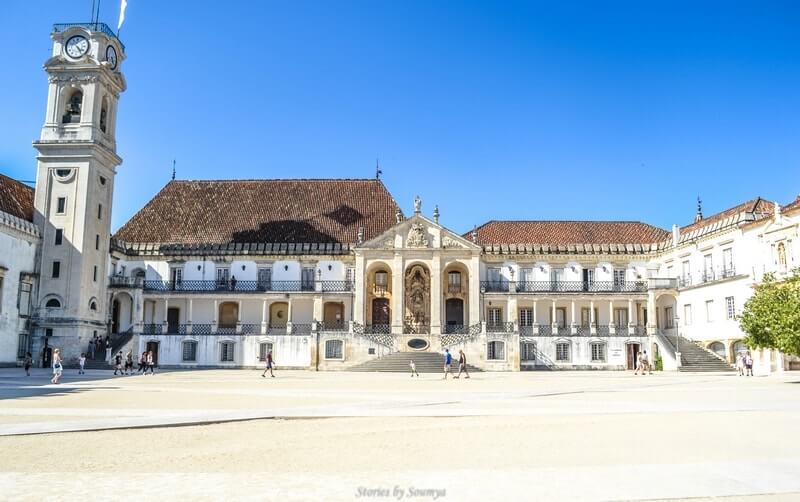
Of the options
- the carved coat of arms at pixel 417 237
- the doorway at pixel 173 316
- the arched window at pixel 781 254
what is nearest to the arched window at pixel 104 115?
the doorway at pixel 173 316

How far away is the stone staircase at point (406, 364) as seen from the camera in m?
37.7

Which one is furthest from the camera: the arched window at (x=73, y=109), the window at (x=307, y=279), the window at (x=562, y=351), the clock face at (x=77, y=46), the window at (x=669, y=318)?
the window at (x=307, y=279)

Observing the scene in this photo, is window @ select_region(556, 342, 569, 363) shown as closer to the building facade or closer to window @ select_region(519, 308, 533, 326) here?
the building facade

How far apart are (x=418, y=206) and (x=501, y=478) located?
37400 mm

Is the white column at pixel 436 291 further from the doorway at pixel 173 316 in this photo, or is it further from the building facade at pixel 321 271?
the doorway at pixel 173 316

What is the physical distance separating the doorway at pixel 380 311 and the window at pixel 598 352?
13.4 meters

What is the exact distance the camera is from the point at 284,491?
6895 millimetres

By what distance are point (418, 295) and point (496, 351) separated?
7624 mm

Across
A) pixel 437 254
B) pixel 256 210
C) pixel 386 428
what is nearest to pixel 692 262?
pixel 437 254

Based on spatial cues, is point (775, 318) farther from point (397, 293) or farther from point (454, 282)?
point (454, 282)

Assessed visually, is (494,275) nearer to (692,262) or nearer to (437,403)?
(692,262)

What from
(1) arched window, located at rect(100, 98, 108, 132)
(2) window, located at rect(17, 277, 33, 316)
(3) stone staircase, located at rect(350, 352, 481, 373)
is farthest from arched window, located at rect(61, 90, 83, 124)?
(3) stone staircase, located at rect(350, 352, 481, 373)

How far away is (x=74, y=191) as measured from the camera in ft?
133

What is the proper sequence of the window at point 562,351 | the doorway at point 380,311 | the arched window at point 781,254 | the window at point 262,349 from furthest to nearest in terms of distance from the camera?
the doorway at point 380,311 → the window at point 562,351 → the window at point 262,349 → the arched window at point 781,254
